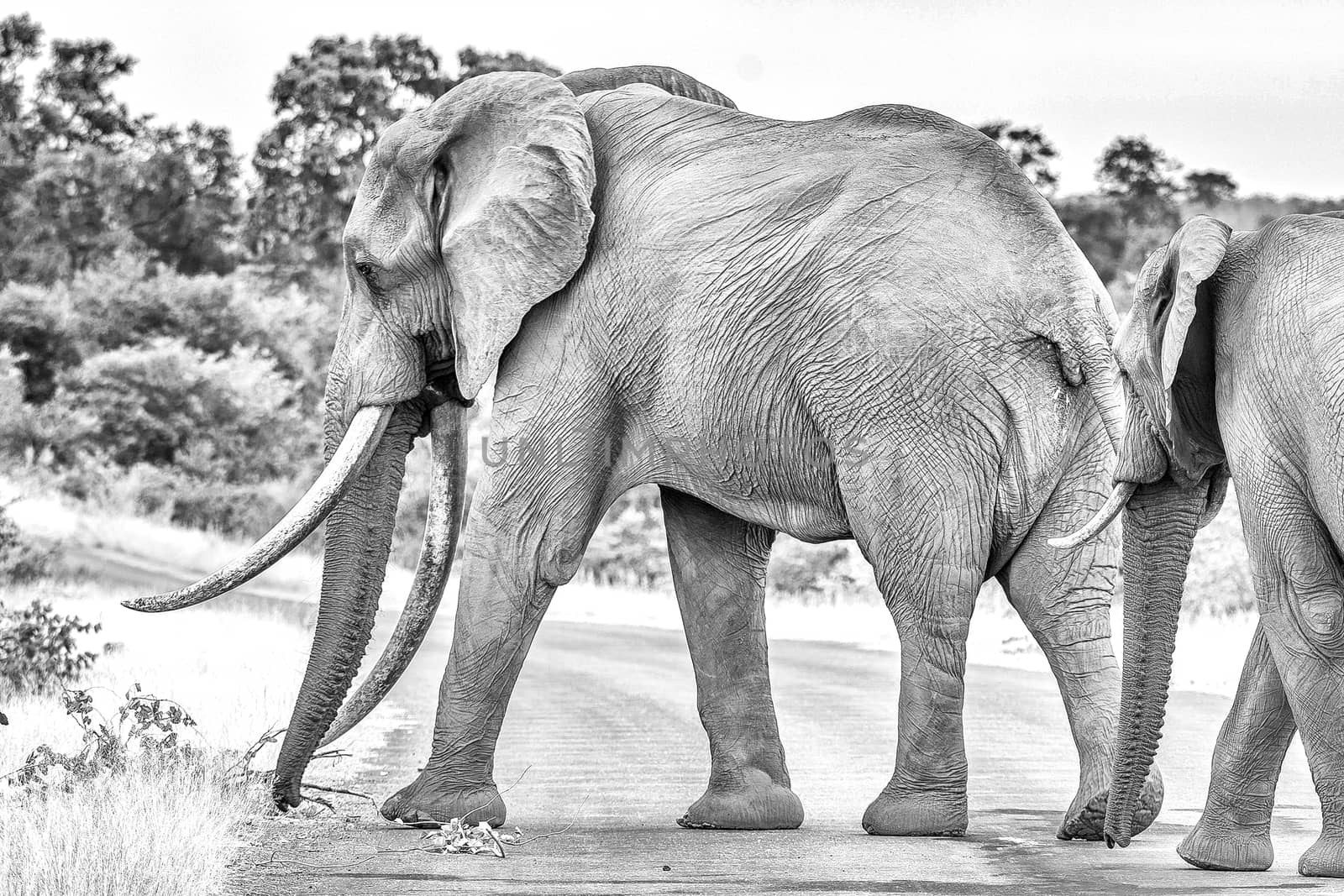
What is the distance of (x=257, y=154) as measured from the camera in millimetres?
49250

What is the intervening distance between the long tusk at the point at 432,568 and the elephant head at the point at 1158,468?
3.37 metres

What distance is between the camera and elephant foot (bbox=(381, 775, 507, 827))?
9.11 metres

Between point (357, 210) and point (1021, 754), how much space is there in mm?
4817

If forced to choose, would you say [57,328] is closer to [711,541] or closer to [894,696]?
[894,696]

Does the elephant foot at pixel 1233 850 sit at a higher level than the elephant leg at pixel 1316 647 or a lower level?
lower

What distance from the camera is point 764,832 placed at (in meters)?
9.23

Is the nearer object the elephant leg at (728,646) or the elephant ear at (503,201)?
the elephant ear at (503,201)

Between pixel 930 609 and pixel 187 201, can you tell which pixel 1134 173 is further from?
pixel 930 609

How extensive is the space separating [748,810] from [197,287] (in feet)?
117

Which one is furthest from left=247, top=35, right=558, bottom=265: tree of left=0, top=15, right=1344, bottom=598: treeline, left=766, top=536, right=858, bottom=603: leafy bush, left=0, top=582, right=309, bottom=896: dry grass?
left=0, top=582, right=309, bottom=896: dry grass

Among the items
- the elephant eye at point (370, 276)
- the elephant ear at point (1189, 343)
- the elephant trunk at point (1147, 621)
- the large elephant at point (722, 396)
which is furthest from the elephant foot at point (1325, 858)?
the elephant eye at point (370, 276)

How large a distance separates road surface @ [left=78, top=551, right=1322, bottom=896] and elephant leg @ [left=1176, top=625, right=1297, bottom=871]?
100 millimetres

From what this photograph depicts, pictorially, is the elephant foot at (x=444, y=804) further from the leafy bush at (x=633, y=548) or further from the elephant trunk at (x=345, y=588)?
the leafy bush at (x=633, y=548)

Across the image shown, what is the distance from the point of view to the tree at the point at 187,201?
50.4 meters
